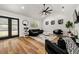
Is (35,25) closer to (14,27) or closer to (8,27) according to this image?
(14,27)

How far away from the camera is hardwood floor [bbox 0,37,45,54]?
2.29 metres

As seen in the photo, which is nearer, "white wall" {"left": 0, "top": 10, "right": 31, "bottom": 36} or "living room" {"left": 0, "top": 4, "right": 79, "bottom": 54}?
"white wall" {"left": 0, "top": 10, "right": 31, "bottom": 36}

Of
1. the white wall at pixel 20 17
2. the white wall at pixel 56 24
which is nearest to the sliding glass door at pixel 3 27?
the white wall at pixel 20 17

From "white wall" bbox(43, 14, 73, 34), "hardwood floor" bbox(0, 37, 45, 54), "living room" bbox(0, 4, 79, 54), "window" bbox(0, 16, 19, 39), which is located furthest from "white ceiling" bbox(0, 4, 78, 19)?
"hardwood floor" bbox(0, 37, 45, 54)

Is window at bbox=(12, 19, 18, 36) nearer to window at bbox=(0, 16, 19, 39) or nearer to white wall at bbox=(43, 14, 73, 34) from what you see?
window at bbox=(0, 16, 19, 39)

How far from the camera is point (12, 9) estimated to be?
7.38 feet

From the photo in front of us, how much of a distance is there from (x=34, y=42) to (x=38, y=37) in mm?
174

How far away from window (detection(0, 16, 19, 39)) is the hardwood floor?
140mm

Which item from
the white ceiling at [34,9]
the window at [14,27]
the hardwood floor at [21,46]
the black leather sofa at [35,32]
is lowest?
the hardwood floor at [21,46]

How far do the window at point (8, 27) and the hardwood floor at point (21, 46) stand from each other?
0.14m

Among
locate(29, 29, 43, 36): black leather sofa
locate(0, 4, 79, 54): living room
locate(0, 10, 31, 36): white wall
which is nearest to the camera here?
locate(0, 10, 31, 36): white wall

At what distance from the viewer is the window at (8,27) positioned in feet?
7.27

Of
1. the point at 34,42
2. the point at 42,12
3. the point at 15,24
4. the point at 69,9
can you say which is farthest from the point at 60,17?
the point at 15,24

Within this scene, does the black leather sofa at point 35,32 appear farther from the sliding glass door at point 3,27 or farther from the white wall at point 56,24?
the sliding glass door at point 3,27
